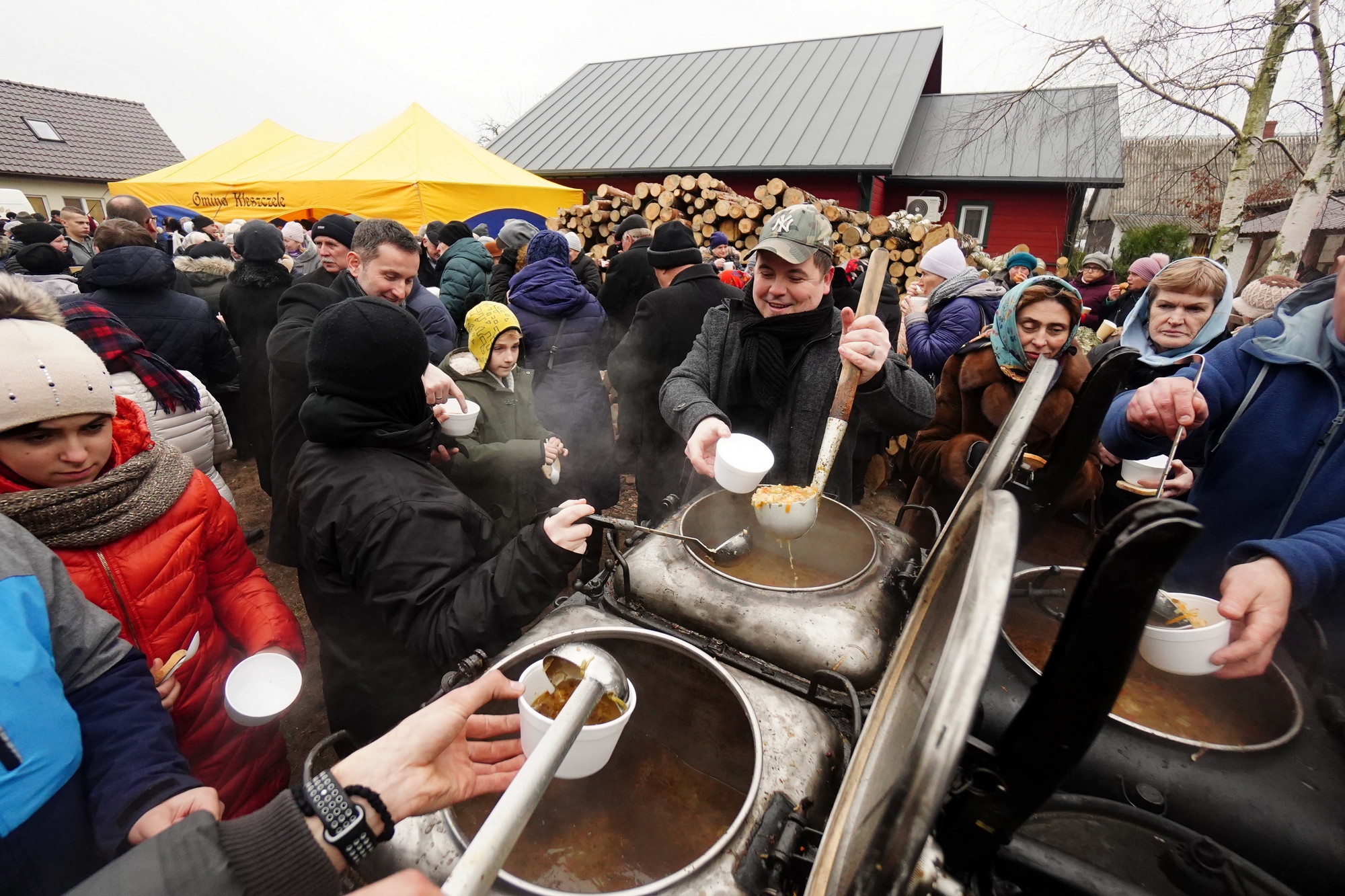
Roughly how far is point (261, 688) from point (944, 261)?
529cm

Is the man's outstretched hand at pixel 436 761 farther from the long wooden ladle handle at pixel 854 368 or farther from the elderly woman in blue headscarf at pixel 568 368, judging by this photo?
the elderly woman in blue headscarf at pixel 568 368

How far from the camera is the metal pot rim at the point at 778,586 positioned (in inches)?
55.1

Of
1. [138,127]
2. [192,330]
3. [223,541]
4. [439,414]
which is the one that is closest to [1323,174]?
[439,414]

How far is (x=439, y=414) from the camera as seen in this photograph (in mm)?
2322

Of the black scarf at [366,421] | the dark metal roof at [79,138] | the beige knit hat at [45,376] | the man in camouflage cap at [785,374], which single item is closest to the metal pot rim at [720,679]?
the man in camouflage cap at [785,374]

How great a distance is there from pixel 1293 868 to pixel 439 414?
2528mm

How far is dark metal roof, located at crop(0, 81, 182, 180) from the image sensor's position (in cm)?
2105

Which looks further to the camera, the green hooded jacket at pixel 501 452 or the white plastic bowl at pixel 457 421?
the green hooded jacket at pixel 501 452

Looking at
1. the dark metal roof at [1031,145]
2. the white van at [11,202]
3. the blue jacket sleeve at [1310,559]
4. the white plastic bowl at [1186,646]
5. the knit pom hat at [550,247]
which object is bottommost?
the white plastic bowl at [1186,646]

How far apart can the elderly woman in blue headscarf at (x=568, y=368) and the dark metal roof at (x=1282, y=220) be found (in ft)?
67.2

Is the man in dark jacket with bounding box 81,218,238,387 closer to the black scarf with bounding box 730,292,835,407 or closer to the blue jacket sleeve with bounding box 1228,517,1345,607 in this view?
the black scarf with bounding box 730,292,835,407

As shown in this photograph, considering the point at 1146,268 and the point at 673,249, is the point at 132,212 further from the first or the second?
the point at 1146,268

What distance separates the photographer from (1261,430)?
1644 mm

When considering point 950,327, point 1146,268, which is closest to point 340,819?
point 950,327
